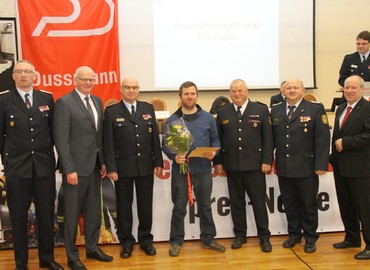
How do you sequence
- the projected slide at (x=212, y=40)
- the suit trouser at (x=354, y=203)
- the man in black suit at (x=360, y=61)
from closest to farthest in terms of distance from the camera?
1. the suit trouser at (x=354, y=203)
2. the man in black suit at (x=360, y=61)
3. the projected slide at (x=212, y=40)

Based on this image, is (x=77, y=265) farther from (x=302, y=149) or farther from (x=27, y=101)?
(x=302, y=149)

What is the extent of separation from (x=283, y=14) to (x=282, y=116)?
4.72m

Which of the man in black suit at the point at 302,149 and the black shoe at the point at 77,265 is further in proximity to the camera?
the man in black suit at the point at 302,149

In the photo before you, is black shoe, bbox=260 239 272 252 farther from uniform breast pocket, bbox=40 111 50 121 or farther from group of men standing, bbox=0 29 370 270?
uniform breast pocket, bbox=40 111 50 121

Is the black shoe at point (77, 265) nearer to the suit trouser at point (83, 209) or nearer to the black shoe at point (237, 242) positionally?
the suit trouser at point (83, 209)

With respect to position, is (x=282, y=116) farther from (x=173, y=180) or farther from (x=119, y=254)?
(x=119, y=254)

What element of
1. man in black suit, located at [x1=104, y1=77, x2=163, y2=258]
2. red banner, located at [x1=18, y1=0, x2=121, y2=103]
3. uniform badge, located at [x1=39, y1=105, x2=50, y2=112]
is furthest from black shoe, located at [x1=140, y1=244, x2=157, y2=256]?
red banner, located at [x1=18, y1=0, x2=121, y2=103]

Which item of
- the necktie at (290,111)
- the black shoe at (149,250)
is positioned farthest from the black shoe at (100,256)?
the necktie at (290,111)

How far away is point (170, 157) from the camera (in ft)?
13.7

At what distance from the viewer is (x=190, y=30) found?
26.8ft

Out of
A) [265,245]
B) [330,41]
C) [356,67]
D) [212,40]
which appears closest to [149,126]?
[265,245]

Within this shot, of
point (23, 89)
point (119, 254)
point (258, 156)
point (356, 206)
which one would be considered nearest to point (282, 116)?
point (258, 156)

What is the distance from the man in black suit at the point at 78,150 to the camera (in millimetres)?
3691

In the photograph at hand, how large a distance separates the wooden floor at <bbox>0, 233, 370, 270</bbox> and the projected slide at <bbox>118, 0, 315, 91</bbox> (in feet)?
14.8
